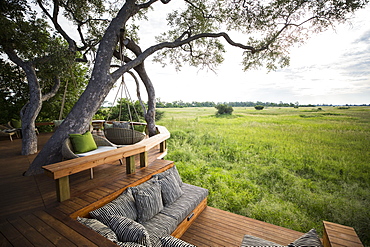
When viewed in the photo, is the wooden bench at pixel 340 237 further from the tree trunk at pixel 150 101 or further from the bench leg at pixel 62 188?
the tree trunk at pixel 150 101

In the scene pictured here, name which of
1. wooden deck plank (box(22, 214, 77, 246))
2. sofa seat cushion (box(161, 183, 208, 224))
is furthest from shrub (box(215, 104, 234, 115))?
wooden deck plank (box(22, 214, 77, 246))

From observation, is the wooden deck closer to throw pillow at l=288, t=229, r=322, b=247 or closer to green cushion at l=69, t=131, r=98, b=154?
green cushion at l=69, t=131, r=98, b=154

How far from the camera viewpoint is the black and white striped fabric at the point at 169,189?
288cm

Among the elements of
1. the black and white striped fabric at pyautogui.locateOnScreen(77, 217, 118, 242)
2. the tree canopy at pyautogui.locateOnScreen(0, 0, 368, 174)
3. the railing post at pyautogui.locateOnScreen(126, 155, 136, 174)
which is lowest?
the black and white striped fabric at pyautogui.locateOnScreen(77, 217, 118, 242)

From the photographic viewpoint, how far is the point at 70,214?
191 cm

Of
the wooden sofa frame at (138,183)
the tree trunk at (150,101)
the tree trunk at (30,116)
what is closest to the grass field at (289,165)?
the wooden sofa frame at (138,183)

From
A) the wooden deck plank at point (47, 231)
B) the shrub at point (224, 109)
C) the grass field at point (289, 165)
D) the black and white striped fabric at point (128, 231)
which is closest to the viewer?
the wooden deck plank at point (47, 231)

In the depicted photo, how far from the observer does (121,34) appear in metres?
4.17

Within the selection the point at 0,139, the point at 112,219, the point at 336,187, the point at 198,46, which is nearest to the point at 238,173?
the point at 336,187

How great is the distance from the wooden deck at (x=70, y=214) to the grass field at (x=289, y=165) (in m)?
2.30

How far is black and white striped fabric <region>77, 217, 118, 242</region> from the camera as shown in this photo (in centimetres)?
167

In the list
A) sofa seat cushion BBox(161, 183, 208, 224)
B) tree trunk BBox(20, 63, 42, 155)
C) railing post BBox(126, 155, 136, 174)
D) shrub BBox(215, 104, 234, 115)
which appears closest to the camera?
sofa seat cushion BBox(161, 183, 208, 224)

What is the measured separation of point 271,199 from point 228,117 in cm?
849

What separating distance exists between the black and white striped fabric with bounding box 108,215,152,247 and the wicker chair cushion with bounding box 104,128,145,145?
2.28 meters
